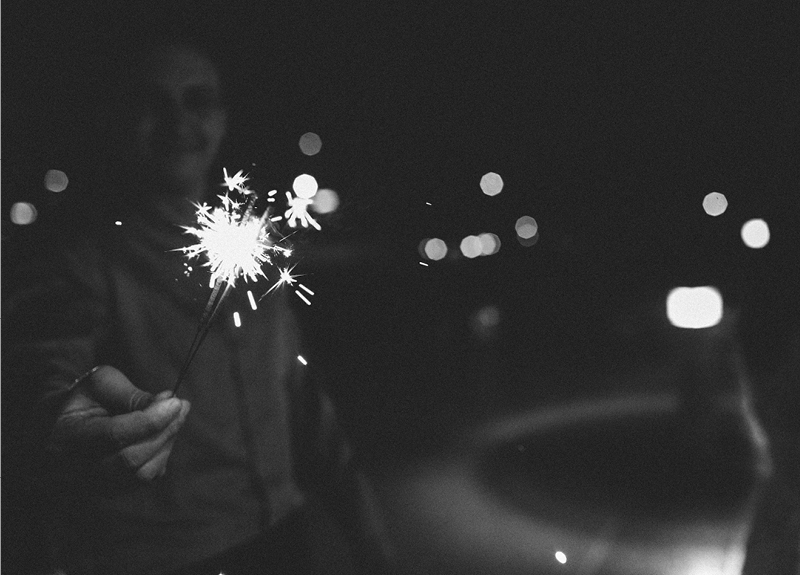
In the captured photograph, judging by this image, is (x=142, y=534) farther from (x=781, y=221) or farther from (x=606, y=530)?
(x=781, y=221)

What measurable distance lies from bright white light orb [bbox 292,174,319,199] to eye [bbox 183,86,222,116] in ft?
0.69

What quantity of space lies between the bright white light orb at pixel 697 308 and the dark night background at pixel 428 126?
657mm

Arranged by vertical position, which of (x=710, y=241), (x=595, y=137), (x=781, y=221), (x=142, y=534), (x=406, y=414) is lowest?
(x=142, y=534)

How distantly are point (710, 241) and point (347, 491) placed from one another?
2299 mm

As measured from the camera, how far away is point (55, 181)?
1.16 m

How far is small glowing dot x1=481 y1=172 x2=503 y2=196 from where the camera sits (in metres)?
1.33

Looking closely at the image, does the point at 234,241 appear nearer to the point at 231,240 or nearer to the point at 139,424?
the point at 231,240

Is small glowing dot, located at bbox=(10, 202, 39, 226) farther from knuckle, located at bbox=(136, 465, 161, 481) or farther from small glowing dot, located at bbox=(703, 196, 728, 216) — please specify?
small glowing dot, located at bbox=(703, 196, 728, 216)

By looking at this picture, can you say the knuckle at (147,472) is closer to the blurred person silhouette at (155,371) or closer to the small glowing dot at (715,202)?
the blurred person silhouette at (155,371)

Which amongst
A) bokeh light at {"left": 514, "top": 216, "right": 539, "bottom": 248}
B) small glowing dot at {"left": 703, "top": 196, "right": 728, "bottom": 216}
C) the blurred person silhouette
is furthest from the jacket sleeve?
small glowing dot at {"left": 703, "top": 196, "right": 728, "bottom": 216}

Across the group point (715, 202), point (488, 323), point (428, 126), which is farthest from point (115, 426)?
point (488, 323)

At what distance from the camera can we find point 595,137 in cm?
149

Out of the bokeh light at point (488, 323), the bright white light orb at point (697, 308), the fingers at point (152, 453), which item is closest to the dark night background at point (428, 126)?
the fingers at point (152, 453)

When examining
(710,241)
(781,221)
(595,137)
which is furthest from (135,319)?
(710,241)
